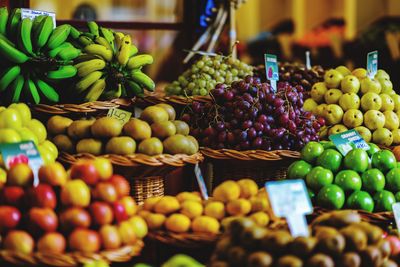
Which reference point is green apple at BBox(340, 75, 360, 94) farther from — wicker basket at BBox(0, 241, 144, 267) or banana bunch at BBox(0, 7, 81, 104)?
wicker basket at BBox(0, 241, 144, 267)

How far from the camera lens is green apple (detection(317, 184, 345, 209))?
2281mm

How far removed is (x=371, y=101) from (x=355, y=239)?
1.50 m

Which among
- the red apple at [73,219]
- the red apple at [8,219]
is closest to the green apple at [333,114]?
the red apple at [73,219]

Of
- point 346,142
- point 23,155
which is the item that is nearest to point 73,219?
point 23,155

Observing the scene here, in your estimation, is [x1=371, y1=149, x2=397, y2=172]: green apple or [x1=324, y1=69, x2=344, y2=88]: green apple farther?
[x1=324, y1=69, x2=344, y2=88]: green apple

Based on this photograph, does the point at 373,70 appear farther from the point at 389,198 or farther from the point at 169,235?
the point at 169,235

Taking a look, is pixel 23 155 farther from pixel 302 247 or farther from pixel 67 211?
pixel 302 247

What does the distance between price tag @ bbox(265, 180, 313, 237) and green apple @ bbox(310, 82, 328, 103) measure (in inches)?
56.2

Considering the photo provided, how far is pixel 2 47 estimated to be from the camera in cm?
249

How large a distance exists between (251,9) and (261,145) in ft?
21.4

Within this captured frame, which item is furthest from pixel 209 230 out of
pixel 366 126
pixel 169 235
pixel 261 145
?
pixel 366 126

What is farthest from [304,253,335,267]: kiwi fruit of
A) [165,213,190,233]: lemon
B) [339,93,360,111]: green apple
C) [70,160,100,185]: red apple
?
[339,93,360,111]: green apple

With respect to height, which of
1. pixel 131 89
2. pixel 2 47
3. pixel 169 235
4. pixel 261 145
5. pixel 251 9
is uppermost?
pixel 251 9

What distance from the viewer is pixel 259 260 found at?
1631mm
